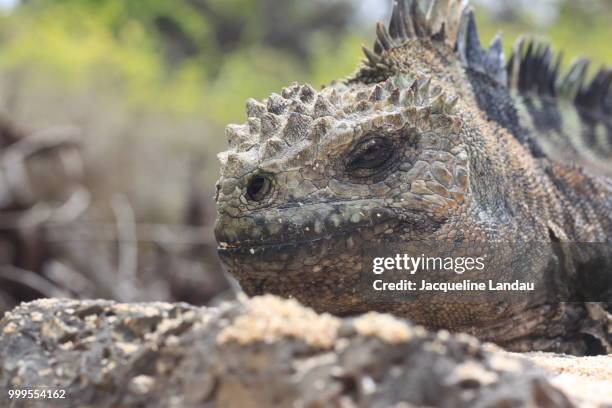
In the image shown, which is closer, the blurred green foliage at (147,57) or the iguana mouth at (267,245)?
the iguana mouth at (267,245)

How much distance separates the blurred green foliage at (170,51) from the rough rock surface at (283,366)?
11015mm

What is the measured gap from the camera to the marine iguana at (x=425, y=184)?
2785 mm

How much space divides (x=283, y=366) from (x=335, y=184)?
1294 mm


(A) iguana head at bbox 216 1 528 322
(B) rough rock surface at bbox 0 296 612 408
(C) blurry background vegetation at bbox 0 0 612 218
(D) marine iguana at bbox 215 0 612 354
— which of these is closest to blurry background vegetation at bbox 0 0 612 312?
(C) blurry background vegetation at bbox 0 0 612 218

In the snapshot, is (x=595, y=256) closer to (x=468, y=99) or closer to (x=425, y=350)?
(x=468, y=99)

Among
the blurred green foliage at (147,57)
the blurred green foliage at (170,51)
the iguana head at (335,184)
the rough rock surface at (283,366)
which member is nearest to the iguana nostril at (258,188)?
the iguana head at (335,184)

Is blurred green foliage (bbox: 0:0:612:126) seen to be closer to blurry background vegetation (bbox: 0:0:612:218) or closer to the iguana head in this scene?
blurry background vegetation (bbox: 0:0:612:218)

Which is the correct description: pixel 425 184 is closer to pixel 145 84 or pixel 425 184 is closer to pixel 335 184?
pixel 335 184

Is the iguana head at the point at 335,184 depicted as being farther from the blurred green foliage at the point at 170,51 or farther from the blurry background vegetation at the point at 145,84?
the blurred green foliage at the point at 170,51

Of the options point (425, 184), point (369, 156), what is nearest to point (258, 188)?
point (369, 156)

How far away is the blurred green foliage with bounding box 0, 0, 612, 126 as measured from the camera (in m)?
15.8

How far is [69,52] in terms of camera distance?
16094mm

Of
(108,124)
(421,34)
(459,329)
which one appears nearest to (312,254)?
(459,329)

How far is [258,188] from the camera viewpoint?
A: 277cm
